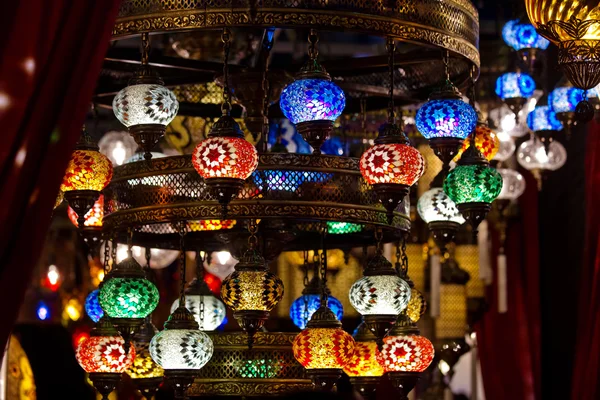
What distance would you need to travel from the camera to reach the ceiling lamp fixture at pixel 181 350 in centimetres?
407

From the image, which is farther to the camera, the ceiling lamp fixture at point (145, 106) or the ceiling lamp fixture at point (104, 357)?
the ceiling lamp fixture at point (104, 357)

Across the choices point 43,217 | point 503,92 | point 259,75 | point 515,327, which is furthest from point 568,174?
point 43,217

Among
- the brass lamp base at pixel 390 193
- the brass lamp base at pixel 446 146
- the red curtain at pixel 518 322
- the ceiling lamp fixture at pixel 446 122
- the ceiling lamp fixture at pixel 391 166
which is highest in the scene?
the ceiling lamp fixture at pixel 446 122

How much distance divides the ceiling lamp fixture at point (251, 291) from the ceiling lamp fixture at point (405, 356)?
0.54m

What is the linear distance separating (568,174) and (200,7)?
14.9ft

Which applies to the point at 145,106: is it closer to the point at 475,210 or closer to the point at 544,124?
the point at 475,210

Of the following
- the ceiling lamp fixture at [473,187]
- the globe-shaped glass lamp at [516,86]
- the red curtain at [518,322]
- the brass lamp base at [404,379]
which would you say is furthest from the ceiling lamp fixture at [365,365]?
the red curtain at [518,322]

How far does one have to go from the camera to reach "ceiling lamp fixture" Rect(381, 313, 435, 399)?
4.33 m

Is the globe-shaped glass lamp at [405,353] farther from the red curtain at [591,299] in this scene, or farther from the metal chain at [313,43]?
the red curtain at [591,299]

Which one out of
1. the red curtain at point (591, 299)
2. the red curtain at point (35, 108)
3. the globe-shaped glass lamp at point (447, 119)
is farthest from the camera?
the red curtain at point (591, 299)

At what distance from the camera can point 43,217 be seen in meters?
2.27

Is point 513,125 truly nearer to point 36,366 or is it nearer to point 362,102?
point 362,102

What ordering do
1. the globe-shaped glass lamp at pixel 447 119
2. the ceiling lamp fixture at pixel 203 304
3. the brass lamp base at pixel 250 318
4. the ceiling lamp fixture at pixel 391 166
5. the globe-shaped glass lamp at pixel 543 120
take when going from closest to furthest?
1. the ceiling lamp fixture at pixel 391 166
2. the globe-shaped glass lamp at pixel 447 119
3. the brass lamp base at pixel 250 318
4. the ceiling lamp fixture at pixel 203 304
5. the globe-shaped glass lamp at pixel 543 120

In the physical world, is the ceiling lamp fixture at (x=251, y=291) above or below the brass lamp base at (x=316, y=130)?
below
